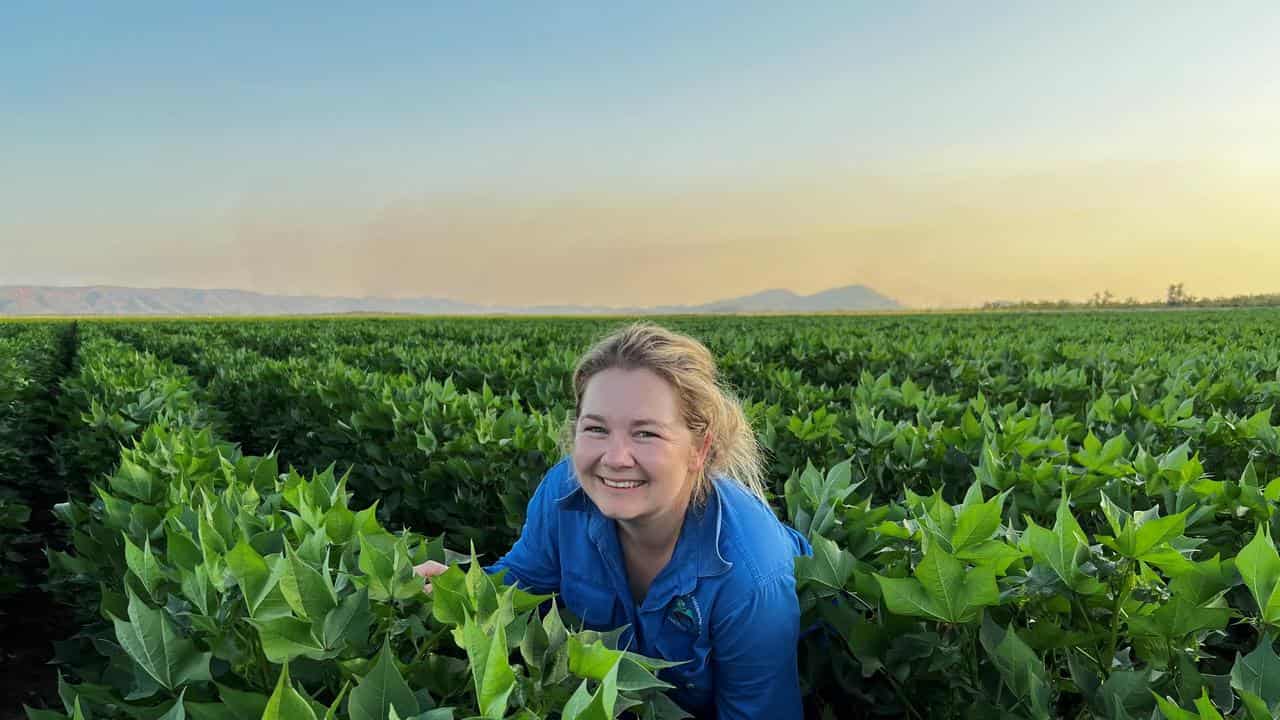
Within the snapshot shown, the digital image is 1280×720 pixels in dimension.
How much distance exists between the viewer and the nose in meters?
2.18

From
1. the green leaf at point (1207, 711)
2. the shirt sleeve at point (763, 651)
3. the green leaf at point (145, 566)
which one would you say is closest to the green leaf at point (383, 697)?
the green leaf at point (145, 566)

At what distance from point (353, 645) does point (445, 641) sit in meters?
0.35

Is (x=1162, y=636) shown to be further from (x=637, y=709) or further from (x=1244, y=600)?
(x=637, y=709)

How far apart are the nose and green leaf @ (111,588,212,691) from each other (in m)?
1.10

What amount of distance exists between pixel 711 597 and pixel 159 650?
4.45 ft

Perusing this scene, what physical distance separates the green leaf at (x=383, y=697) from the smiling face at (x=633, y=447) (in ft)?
3.53

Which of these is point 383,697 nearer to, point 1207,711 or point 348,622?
point 348,622

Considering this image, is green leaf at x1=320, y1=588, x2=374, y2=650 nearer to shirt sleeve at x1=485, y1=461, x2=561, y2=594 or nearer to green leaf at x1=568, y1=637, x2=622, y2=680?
green leaf at x1=568, y1=637, x2=622, y2=680

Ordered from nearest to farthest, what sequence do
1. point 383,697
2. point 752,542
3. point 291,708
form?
point 291,708, point 383,697, point 752,542

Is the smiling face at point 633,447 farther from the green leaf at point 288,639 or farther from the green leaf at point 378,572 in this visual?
the green leaf at point 288,639

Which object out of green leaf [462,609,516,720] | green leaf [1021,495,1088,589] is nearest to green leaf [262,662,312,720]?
green leaf [462,609,516,720]

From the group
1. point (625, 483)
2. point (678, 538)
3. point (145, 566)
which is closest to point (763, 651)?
point (678, 538)

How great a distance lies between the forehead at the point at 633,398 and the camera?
223 centimetres

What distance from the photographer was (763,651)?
207 centimetres
